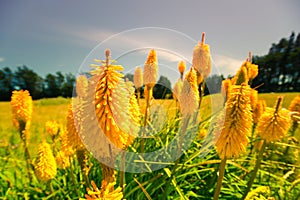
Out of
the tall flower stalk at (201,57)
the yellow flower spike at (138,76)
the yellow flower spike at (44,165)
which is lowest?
the yellow flower spike at (44,165)

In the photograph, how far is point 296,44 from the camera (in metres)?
8.20

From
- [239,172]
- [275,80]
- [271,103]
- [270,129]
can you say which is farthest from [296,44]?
[270,129]

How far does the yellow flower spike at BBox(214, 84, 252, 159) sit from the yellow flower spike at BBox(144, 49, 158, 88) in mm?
955

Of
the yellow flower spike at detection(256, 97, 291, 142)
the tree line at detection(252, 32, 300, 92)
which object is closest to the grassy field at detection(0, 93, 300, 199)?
the yellow flower spike at detection(256, 97, 291, 142)

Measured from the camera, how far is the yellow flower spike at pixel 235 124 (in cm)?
181

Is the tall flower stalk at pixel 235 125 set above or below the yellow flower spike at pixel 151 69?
below

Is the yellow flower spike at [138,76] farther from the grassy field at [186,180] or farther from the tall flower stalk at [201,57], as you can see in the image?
the grassy field at [186,180]

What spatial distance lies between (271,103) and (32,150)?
636 cm

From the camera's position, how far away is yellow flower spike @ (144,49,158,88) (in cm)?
246

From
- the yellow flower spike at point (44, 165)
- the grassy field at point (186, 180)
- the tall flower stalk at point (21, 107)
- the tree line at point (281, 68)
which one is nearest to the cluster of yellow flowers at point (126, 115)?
the yellow flower spike at point (44, 165)

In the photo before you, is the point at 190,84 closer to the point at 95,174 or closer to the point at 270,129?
the point at 270,129

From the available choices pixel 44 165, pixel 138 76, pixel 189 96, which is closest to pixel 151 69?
pixel 138 76

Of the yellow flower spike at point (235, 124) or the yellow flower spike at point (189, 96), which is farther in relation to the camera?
the yellow flower spike at point (189, 96)

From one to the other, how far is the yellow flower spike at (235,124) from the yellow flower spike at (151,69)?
3.13ft
